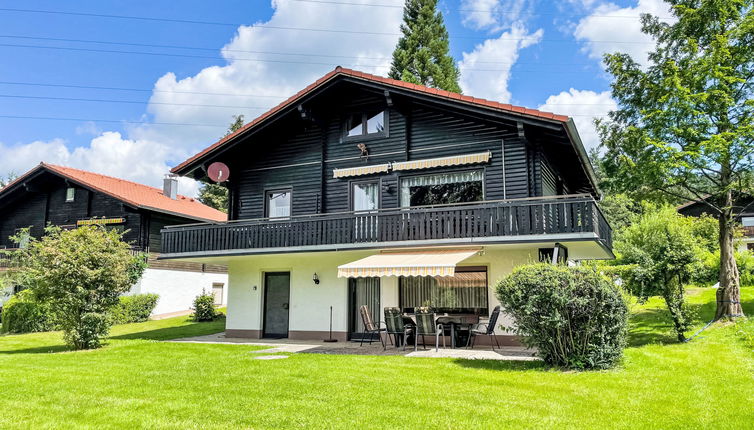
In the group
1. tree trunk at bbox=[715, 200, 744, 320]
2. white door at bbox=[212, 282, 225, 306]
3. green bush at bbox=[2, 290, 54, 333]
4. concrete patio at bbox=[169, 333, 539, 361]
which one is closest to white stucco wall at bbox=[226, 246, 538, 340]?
concrete patio at bbox=[169, 333, 539, 361]

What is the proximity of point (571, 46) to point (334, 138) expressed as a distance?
26.3ft

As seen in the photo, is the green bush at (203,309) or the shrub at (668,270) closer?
the shrub at (668,270)

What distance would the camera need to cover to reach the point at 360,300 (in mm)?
17359

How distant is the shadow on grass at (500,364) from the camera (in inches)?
394

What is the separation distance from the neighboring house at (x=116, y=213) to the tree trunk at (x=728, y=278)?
24119 millimetres

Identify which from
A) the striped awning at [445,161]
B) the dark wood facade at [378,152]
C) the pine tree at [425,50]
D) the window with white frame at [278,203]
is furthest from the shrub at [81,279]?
the pine tree at [425,50]

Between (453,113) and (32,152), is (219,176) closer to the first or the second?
(453,113)

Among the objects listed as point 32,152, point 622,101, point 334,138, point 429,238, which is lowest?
point 429,238

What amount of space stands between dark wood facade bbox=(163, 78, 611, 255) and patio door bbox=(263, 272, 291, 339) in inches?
80.9

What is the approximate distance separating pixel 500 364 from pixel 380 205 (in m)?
7.65

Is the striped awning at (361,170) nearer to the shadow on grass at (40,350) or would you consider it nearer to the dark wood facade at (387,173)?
the dark wood facade at (387,173)

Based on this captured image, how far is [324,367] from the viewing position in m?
10.3

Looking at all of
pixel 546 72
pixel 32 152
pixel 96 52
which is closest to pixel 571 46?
pixel 546 72

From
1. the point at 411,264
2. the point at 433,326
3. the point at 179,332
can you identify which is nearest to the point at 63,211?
the point at 179,332
